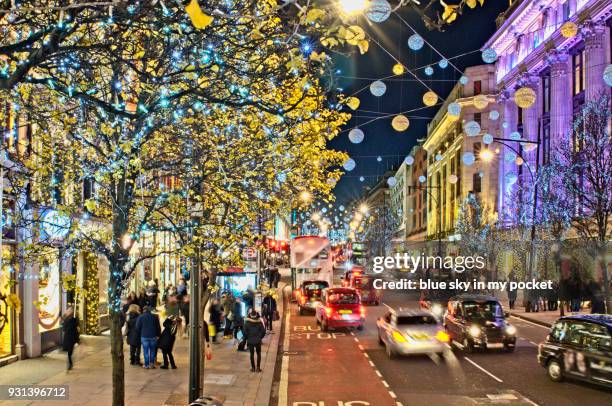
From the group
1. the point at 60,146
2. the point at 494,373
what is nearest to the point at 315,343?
the point at 494,373

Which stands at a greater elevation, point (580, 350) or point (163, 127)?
point (163, 127)

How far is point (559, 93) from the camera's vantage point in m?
47.1

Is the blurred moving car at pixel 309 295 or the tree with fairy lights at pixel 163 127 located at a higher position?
the tree with fairy lights at pixel 163 127

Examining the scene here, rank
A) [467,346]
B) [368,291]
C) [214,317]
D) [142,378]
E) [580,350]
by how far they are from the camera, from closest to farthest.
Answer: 1. [580,350]
2. [142,378]
3. [467,346]
4. [214,317]
5. [368,291]

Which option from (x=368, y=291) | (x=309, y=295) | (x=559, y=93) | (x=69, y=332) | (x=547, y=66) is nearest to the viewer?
(x=69, y=332)

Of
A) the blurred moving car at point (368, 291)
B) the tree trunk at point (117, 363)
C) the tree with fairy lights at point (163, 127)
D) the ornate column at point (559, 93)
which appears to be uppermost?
the ornate column at point (559, 93)

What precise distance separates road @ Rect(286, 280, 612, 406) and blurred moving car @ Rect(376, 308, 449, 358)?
0.38 m

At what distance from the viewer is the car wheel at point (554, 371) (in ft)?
49.3

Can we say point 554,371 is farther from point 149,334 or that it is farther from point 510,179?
point 510,179

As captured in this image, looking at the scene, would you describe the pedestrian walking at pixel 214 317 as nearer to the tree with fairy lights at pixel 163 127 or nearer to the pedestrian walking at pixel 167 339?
the pedestrian walking at pixel 167 339

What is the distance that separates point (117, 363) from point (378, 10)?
7183 mm

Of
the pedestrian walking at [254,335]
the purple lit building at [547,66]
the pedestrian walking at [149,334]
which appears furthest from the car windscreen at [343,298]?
the purple lit building at [547,66]

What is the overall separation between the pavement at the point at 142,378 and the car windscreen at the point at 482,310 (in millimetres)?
6554

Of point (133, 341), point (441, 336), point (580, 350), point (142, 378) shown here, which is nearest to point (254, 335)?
point (142, 378)
